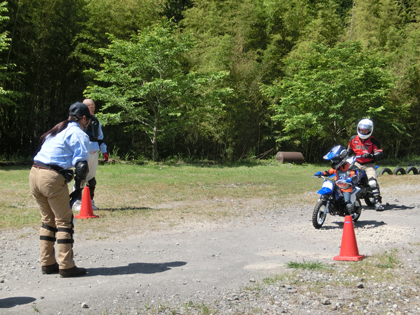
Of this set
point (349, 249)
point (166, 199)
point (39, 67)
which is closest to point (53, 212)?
point (349, 249)

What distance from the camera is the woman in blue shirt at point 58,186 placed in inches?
185

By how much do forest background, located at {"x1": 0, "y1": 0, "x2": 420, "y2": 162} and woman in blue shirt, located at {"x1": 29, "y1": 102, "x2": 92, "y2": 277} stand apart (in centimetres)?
1536

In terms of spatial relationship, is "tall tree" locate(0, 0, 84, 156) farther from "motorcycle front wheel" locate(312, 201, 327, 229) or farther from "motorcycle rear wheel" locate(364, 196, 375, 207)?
"motorcycle front wheel" locate(312, 201, 327, 229)

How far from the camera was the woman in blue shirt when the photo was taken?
4695mm

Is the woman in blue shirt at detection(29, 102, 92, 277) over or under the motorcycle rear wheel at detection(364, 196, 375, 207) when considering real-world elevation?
over

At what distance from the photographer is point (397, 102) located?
28328 millimetres

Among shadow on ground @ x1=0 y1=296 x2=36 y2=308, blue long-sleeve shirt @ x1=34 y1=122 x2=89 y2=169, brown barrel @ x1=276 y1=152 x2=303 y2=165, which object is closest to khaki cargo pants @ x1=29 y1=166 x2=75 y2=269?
blue long-sleeve shirt @ x1=34 y1=122 x2=89 y2=169

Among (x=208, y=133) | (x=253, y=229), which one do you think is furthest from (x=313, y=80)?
(x=253, y=229)

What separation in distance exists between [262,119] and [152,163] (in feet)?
28.3

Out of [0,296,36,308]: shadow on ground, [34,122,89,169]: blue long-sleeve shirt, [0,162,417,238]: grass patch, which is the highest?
[34,122,89,169]: blue long-sleeve shirt

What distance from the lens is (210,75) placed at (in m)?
22.2

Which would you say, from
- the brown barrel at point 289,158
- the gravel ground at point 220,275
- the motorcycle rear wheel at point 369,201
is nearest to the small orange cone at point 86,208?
the gravel ground at point 220,275

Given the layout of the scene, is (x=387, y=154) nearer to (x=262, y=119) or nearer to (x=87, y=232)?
(x=262, y=119)

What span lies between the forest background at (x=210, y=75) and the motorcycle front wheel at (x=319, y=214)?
1468cm
